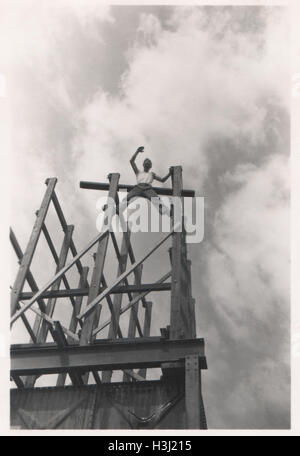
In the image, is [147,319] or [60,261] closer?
[60,261]

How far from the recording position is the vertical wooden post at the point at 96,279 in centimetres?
917

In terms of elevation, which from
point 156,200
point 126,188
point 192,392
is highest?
point 126,188

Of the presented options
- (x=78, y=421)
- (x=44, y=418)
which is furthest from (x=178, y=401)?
(x=44, y=418)

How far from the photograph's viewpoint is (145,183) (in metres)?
11.2

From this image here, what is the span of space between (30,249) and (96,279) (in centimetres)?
140

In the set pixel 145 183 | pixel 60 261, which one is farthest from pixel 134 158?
pixel 60 261

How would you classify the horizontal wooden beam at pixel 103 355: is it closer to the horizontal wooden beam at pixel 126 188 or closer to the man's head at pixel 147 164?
the horizontal wooden beam at pixel 126 188

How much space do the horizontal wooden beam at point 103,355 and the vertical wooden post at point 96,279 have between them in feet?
1.53

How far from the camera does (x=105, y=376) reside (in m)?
11.7

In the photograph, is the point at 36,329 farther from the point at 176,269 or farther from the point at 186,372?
the point at 186,372

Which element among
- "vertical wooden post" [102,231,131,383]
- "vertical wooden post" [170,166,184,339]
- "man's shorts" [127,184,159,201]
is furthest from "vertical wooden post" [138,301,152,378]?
"vertical wooden post" [170,166,184,339]

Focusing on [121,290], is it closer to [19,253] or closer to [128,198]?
[128,198]

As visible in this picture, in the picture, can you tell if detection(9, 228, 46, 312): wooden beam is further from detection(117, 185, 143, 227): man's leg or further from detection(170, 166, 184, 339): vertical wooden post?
detection(170, 166, 184, 339): vertical wooden post
